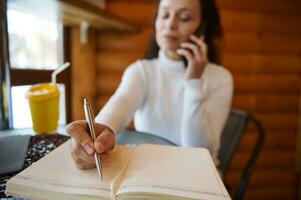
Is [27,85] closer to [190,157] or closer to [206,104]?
[190,157]

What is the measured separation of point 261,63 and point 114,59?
866 millimetres

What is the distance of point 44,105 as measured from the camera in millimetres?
618

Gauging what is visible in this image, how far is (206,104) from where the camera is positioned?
37.2 inches

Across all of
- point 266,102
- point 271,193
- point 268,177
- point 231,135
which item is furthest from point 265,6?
point 271,193

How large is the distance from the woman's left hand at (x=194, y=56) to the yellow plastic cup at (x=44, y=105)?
17.1 inches

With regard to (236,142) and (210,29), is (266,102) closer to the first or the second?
(236,142)

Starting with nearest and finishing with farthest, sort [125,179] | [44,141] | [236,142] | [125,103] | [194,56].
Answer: [125,179] < [44,141] < [125,103] < [194,56] < [236,142]

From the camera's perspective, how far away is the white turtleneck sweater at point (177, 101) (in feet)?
2.81

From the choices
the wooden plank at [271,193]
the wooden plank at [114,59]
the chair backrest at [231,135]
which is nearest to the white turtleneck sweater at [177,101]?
the chair backrest at [231,135]

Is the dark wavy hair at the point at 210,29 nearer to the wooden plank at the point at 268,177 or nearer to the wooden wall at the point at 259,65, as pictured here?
the wooden wall at the point at 259,65

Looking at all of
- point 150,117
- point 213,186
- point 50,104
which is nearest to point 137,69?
point 150,117

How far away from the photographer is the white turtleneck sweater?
86 cm

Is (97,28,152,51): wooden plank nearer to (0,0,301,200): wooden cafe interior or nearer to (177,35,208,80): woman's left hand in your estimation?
(0,0,301,200): wooden cafe interior

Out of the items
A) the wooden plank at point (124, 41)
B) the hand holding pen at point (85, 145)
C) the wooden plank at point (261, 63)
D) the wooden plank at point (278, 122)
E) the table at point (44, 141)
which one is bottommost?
the wooden plank at point (278, 122)
